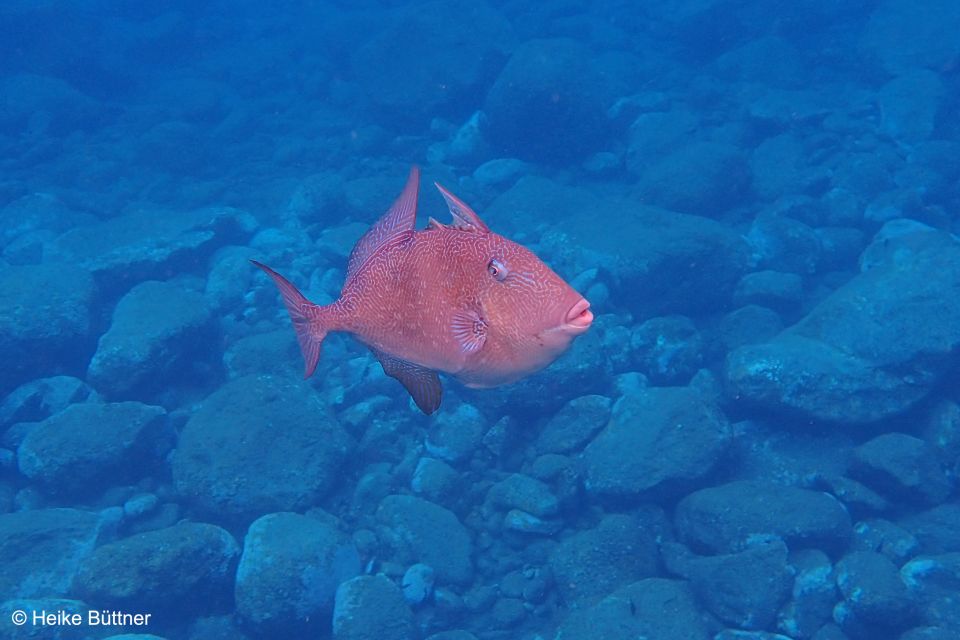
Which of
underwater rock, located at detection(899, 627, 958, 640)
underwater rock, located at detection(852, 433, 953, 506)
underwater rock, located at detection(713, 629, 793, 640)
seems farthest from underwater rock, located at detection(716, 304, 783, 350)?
underwater rock, located at detection(713, 629, 793, 640)

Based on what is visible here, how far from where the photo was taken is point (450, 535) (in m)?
5.28

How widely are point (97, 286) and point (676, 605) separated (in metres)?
8.56

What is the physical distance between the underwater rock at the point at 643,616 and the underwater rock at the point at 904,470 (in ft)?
7.00

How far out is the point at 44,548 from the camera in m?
5.09

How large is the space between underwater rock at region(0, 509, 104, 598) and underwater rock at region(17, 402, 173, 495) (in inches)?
20.0

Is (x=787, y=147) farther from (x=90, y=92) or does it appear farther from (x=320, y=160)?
(x=90, y=92)

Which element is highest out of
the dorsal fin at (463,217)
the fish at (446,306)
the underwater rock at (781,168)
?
the dorsal fin at (463,217)

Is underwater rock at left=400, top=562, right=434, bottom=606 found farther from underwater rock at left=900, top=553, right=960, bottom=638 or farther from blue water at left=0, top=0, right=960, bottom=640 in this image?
underwater rock at left=900, top=553, right=960, bottom=638

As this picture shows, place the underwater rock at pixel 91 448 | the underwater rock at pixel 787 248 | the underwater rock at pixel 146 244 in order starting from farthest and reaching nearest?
1. the underwater rock at pixel 146 244
2. the underwater rock at pixel 787 248
3. the underwater rock at pixel 91 448

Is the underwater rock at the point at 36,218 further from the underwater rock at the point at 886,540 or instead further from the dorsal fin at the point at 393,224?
the underwater rock at the point at 886,540

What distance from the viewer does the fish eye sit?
1684 mm

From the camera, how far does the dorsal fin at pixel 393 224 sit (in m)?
1.96

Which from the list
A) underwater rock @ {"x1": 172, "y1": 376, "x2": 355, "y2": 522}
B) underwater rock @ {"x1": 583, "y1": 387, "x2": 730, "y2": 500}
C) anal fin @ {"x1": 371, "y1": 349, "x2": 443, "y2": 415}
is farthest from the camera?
underwater rock @ {"x1": 172, "y1": 376, "x2": 355, "y2": 522}

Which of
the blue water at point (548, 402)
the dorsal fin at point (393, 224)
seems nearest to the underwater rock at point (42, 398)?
the blue water at point (548, 402)
